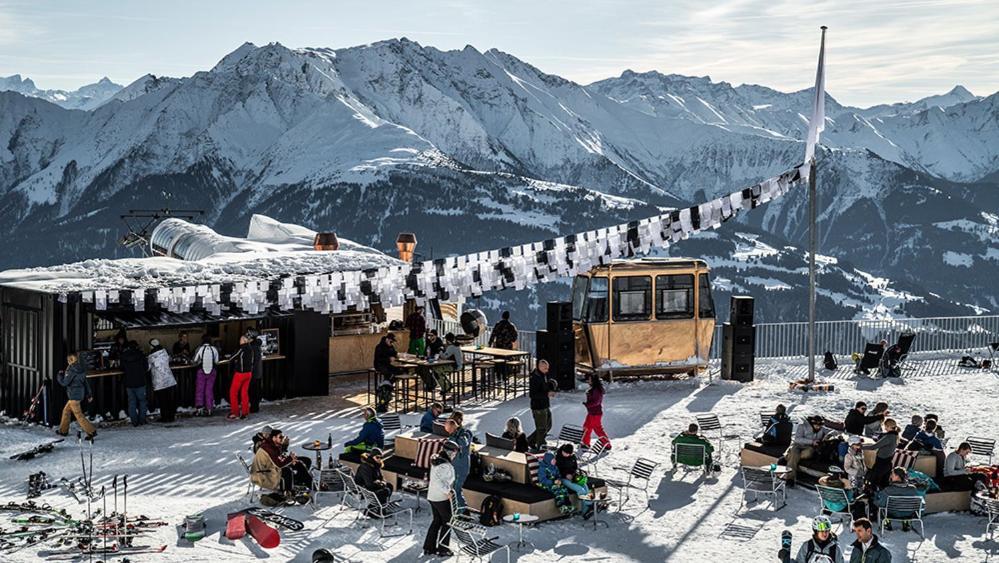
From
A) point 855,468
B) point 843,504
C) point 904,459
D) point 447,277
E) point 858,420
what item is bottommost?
point 843,504

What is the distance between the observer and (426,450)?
14867 mm

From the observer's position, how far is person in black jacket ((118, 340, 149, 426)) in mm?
18500

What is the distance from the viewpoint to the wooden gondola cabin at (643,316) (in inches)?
898

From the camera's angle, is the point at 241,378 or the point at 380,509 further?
the point at 241,378

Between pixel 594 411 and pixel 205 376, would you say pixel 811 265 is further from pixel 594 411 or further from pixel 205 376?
pixel 205 376

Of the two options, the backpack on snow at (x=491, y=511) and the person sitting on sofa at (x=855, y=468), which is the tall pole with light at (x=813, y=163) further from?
the backpack on snow at (x=491, y=511)

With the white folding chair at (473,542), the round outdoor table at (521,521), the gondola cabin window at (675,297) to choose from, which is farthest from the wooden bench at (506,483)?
the gondola cabin window at (675,297)

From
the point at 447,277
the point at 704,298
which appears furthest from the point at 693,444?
the point at 704,298

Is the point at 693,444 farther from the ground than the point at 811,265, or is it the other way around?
the point at 811,265

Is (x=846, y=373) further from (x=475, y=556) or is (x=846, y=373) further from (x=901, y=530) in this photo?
(x=475, y=556)

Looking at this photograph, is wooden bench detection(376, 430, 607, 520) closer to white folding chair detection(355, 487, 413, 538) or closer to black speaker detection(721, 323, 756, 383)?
white folding chair detection(355, 487, 413, 538)

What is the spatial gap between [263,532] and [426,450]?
2520 millimetres

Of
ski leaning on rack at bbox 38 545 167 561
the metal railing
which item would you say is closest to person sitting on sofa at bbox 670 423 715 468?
ski leaning on rack at bbox 38 545 167 561

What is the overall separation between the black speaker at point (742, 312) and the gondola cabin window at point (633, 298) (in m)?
1.74
